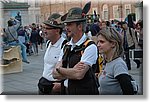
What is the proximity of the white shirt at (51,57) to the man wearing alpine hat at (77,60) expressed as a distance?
0.38 feet

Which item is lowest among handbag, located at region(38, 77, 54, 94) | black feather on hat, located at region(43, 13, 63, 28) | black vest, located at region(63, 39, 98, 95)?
handbag, located at region(38, 77, 54, 94)

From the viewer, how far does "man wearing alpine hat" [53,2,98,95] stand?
5.47ft

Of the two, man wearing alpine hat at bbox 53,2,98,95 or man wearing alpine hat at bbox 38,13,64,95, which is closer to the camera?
man wearing alpine hat at bbox 53,2,98,95

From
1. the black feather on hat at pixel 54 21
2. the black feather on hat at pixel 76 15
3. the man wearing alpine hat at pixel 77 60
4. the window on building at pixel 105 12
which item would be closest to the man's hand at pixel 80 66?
the man wearing alpine hat at pixel 77 60

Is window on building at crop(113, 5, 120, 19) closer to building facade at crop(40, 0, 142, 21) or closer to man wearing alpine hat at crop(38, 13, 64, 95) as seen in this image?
building facade at crop(40, 0, 142, 21)

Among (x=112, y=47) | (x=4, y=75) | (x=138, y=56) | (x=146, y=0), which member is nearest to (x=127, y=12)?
(x=146, y=0)

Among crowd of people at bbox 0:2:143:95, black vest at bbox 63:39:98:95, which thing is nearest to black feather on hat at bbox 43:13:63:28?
crowd of people at bbox 0:2:143:95

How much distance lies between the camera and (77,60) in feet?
5.55

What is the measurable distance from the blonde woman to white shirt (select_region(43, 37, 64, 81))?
326mm

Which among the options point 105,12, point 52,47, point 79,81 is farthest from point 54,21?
point 79,81

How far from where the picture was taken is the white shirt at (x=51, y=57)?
190cm

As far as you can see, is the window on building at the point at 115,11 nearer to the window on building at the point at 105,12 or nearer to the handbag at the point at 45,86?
the window on building at the point at 105,12

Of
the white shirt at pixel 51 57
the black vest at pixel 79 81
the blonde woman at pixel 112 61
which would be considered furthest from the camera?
the white shirt at pixel 51 57

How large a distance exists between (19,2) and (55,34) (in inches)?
12.8
